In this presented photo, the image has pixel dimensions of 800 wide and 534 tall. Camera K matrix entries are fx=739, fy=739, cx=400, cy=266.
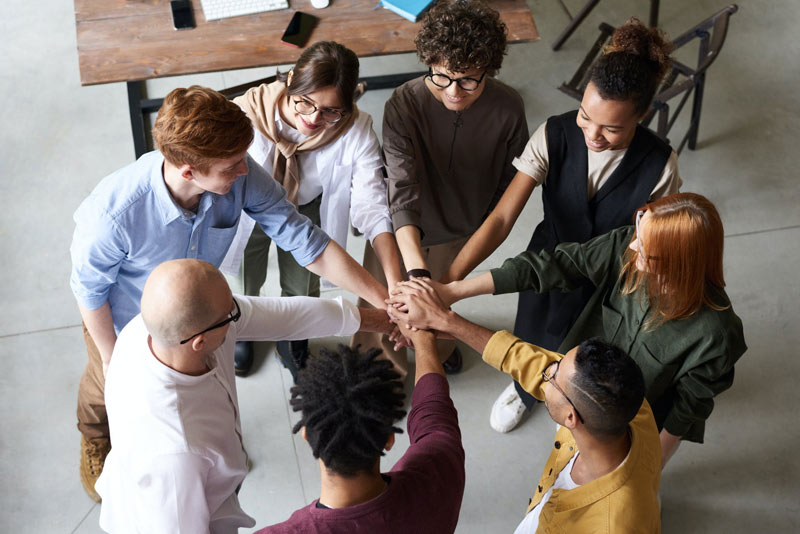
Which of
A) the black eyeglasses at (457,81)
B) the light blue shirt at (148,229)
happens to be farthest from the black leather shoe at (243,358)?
the black eyeglasses at (457,81)

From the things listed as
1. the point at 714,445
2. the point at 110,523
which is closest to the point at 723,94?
the point at 714,445

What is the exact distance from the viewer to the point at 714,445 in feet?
10.00

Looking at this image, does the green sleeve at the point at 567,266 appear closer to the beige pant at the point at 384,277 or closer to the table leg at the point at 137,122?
the beige pant at the point at 384,277

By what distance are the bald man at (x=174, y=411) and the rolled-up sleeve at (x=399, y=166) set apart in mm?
716

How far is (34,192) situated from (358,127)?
2.17m

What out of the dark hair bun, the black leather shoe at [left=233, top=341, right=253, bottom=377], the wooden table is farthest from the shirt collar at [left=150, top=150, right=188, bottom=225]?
the wooden table

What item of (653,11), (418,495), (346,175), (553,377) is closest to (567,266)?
(553,377)

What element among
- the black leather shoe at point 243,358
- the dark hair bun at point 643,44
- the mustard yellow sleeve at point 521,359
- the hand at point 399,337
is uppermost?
the dark hair bun at point 643,44

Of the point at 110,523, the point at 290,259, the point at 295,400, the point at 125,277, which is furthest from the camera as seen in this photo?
the point at 290,259

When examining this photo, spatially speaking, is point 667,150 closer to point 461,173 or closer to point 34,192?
point 461,173

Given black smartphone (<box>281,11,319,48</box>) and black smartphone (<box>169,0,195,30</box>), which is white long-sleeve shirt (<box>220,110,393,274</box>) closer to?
black smartphone (<box>281,11,319,48</box>)

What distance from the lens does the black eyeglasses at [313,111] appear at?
87.2 inches

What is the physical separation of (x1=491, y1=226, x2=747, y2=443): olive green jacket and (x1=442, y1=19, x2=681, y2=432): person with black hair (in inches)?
7.5

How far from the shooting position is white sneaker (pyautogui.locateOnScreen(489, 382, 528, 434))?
9.93 feet
